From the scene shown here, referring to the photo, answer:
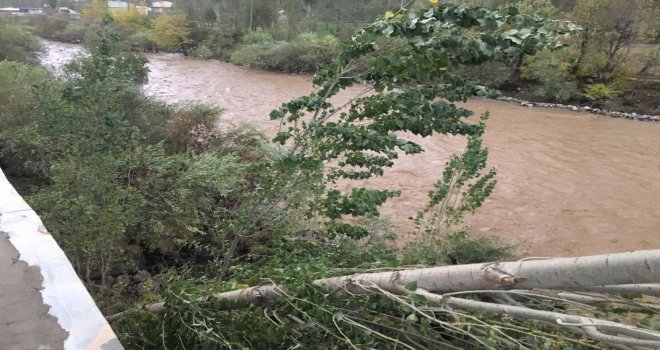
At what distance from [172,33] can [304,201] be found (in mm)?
23628

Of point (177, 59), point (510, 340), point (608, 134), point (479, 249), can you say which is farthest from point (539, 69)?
point (510, 340)

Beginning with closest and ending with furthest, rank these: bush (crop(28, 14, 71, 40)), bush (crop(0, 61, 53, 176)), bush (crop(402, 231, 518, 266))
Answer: bush (crop(402, 231, 518, 266)) → bush (crop(0, 61, 53, 176)) → bush (crop(28, 14, 71, 40))

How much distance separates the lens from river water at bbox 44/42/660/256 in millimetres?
7352

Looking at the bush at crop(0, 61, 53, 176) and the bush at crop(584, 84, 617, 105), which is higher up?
the bush at crop(584, 84, 617, 105)

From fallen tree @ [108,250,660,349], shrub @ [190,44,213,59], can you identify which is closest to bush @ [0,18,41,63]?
shrub @ [190,44,213,59]

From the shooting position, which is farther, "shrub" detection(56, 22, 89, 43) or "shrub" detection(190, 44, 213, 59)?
"shrub" detection(56, 22, 89, 43)

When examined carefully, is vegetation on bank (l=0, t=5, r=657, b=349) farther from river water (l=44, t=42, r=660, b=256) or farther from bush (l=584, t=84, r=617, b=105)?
bush (l=584, t=84, r=617, b=105)

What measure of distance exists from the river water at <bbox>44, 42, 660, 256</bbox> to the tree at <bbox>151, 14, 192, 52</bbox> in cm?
977

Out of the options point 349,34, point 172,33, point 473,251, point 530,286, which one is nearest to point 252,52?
point 349,34

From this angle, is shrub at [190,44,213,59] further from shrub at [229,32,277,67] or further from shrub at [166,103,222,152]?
shrub at [166,103,222,152]

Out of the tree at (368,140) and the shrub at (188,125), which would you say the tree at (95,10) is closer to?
the shrub at (188,125)

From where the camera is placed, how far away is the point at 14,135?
5348 millimetres

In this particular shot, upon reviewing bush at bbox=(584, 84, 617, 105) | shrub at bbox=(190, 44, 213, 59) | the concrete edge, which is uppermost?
bush at bbox=(584, 84, 617, 105)

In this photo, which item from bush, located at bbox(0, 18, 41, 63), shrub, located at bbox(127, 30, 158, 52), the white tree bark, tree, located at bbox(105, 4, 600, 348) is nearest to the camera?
the white tree bark
